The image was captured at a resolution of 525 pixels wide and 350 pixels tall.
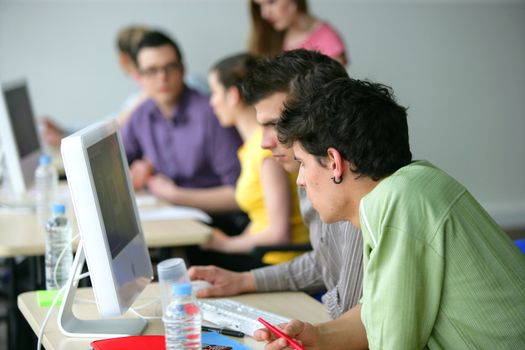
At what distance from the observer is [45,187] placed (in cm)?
330

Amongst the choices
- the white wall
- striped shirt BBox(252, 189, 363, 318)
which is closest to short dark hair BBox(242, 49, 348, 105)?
striped shirt BBox(252, 189, 363, 318)

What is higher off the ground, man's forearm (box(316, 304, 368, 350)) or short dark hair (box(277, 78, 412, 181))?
short dark hair (box(277, 78, 412, 181))

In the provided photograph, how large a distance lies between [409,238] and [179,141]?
2.70m

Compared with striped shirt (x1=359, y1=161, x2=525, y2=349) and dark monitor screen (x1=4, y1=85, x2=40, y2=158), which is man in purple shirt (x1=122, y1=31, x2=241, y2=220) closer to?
dark monitor screen (x1=4, y1=85, x2=40, y2=158)

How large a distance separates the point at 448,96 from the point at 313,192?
14.6 feet

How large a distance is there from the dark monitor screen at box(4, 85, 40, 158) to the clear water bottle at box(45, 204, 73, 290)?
3.54 feet

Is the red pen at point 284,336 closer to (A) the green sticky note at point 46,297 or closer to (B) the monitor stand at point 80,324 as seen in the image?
(B) the monitor stand at point 80,324

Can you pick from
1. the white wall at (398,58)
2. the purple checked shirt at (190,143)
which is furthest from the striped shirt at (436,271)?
the white wall at (398,58)

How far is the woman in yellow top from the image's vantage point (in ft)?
9.56

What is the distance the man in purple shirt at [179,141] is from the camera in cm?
382

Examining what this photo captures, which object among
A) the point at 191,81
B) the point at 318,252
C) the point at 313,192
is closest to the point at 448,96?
the point at 191,81

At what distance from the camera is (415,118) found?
5.74 meters

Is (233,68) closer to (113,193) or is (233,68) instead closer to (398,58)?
(113,193)

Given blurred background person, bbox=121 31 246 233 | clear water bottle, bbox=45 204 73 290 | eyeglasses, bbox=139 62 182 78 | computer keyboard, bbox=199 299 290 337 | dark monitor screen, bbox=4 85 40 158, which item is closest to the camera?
computer keyboard, bbox=199 299 290 337
